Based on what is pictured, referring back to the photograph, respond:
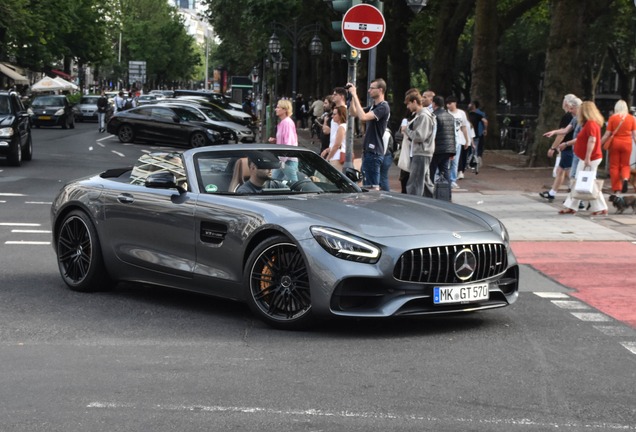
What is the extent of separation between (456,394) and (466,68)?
74.2 m

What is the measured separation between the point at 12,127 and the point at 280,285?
16283 mm

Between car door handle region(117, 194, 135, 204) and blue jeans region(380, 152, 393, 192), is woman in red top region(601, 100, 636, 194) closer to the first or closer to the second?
blue jeans region(380, 152, 393, 192)

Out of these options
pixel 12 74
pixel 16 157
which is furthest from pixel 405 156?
pixel 12 74

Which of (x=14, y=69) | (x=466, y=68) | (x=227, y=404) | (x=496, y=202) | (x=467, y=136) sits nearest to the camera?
(x=227, y=404)

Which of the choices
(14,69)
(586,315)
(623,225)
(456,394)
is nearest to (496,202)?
(623,225)

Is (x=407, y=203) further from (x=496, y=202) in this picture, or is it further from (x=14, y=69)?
(x=14, y=69)

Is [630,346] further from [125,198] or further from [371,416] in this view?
[125,198]

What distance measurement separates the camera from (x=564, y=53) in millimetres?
21938

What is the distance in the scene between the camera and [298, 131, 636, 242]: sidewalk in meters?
12.1

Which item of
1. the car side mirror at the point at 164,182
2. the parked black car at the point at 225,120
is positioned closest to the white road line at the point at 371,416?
the car side mirror at the point at 164,182

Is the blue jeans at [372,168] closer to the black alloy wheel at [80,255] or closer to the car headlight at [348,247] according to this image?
the black alloy wheel at [80,255]

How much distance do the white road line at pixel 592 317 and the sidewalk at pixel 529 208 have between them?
4437 mm

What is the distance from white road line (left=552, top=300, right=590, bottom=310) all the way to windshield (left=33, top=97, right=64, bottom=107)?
39.4m

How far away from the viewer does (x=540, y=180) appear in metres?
19.9
